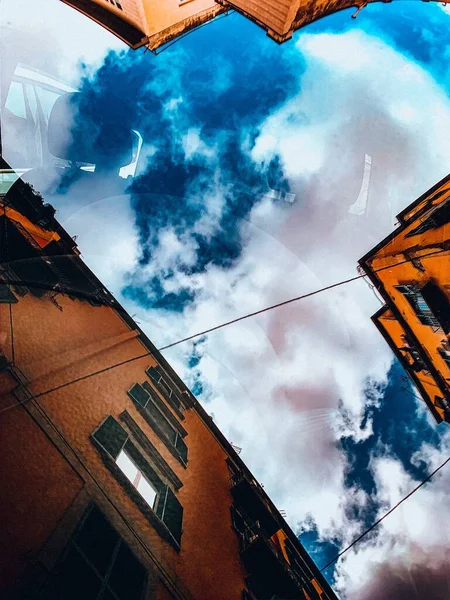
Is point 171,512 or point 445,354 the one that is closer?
point 171,512

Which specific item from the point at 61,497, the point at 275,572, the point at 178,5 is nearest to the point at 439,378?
the point at 275,572

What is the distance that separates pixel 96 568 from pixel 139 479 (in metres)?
2.46

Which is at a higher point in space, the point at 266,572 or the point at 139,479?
the point at 139,479

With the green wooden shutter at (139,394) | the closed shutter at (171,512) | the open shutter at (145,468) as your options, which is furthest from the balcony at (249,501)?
the green wooden shutter at (139,394)

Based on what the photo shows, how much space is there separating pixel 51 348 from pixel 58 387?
996 mm

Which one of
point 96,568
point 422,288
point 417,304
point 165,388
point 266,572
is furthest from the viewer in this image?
point 165,388

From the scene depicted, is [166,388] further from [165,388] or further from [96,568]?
[96,568]

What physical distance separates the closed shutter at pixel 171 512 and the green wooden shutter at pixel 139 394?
252cm

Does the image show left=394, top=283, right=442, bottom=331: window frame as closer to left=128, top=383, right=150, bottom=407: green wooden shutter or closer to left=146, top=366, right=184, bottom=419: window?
left=146, top=366, right=184, bottom=419: window

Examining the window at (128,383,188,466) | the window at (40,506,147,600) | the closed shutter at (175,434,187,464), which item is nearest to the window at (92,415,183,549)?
the window at (40,506,147,600)

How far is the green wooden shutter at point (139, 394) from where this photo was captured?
28.1 ft

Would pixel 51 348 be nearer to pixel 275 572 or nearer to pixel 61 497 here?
pixel 61 497

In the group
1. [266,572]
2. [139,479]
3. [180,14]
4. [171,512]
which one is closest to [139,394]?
[139,479]

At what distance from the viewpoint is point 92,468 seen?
537 centimetres
